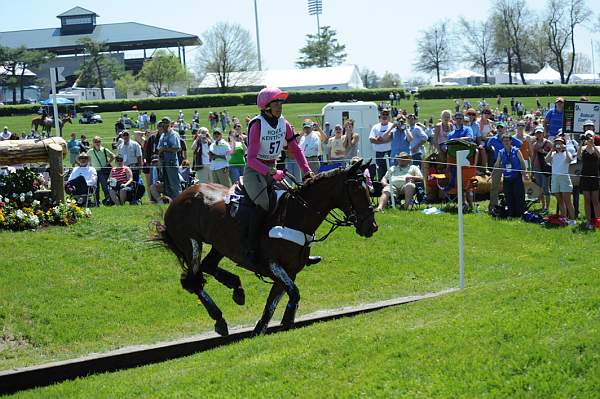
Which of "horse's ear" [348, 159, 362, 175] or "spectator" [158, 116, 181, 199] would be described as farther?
"spectator" [158, 116, 181, 199]

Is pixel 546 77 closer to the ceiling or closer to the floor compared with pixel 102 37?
closer to the floor

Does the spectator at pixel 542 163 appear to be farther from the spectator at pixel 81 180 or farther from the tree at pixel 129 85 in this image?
the tree at pixel 129 85

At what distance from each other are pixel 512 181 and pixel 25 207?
34.2ft

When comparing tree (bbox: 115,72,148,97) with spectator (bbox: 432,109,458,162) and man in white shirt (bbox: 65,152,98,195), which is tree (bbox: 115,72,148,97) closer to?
man in white shirt (bbox: 65,152,98,195)

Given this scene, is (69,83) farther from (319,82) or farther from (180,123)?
(180,123)

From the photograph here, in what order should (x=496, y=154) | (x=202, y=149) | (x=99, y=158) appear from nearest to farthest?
(x=496, y=154), (x=202, y=149), (x=99, y=158)

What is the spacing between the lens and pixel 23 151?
16.3m

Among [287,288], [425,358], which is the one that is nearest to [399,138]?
[287,288]

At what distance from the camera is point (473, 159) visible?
66.8 ft

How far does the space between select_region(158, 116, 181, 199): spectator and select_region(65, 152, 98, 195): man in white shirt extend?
71.5 inches

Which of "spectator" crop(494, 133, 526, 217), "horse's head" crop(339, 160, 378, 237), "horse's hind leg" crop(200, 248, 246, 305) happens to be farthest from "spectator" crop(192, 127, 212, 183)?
"horse's head" crop(339, 160, 378, 237)

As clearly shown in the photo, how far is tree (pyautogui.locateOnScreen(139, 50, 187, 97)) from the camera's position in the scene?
9656cm

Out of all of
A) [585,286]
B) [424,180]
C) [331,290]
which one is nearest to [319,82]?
[424,180]

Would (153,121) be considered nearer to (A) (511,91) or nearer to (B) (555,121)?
(A) (511,91)
